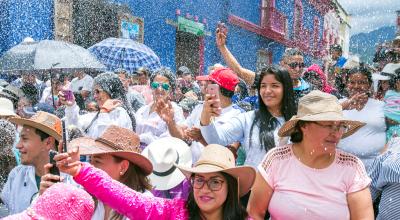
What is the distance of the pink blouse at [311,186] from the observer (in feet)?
9.62

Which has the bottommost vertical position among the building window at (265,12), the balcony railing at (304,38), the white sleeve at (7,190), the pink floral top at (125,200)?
the white sleeve at (7,190)

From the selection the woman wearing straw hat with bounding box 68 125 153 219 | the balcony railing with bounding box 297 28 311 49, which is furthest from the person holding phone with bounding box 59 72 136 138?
the balcony railing with bounding box 297 28 311 49

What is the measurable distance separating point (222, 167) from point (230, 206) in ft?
0.73

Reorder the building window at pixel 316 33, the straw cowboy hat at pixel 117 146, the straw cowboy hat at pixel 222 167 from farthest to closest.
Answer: the building window at pixel 316 33, the straw cowboy hat at pixel 117 146, the straw cowboy hat at pixel 222 167

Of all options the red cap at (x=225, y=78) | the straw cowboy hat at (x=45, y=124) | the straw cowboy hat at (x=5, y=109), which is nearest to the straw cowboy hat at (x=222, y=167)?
the straw cowboy hat at (x=45, y=124)

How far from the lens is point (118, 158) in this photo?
10.2 ft

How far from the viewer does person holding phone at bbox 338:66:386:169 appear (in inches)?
168

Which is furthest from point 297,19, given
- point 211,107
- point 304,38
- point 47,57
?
point 211,107

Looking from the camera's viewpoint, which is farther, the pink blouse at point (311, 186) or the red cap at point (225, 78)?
the red cap at point (225, 78)

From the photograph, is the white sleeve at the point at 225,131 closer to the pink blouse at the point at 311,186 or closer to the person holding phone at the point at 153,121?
the pink blouse at the point at 311,186

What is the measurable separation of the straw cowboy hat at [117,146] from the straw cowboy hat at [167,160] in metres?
A: 0.72

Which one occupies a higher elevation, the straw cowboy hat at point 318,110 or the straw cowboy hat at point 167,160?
the straw cowboy hat at point 318,110

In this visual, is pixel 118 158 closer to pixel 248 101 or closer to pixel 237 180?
pixel 237 180

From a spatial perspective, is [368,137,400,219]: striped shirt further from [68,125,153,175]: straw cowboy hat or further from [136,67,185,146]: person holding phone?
[136,67,185,146]: person holding phone
